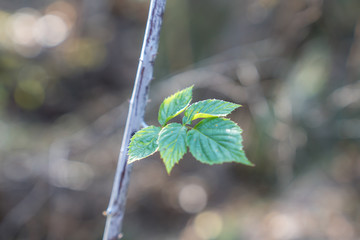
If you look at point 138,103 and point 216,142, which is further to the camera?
point 138,103

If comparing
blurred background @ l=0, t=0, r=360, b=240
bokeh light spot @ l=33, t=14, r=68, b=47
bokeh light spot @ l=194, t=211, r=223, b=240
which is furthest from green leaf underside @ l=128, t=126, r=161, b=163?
bokeh light spot @ l=33, t=14, r=68, b=47

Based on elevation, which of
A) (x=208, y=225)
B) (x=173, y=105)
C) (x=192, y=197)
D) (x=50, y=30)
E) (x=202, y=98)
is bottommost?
(x=173, y=105)

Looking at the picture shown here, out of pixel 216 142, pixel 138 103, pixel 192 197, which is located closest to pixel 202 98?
pixel 192 197

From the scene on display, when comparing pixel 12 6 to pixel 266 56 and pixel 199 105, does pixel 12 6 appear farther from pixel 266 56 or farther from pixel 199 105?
pixel 199 105

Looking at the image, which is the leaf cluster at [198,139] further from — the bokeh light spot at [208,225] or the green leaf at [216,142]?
the bokeh light spot at [208,225]

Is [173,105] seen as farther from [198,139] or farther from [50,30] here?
[50,30]

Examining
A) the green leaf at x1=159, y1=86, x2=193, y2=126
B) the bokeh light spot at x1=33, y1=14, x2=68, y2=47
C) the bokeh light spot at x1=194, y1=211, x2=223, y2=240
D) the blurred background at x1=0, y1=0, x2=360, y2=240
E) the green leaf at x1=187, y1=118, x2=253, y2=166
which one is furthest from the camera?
the bokeh light spot at x1=33, y1=14, x2=68, y2=47

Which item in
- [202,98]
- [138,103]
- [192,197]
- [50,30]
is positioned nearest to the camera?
[138,103]

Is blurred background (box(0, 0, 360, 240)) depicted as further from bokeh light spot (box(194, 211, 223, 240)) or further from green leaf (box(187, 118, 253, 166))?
green leaf (box(187, 118, 253, 166))
